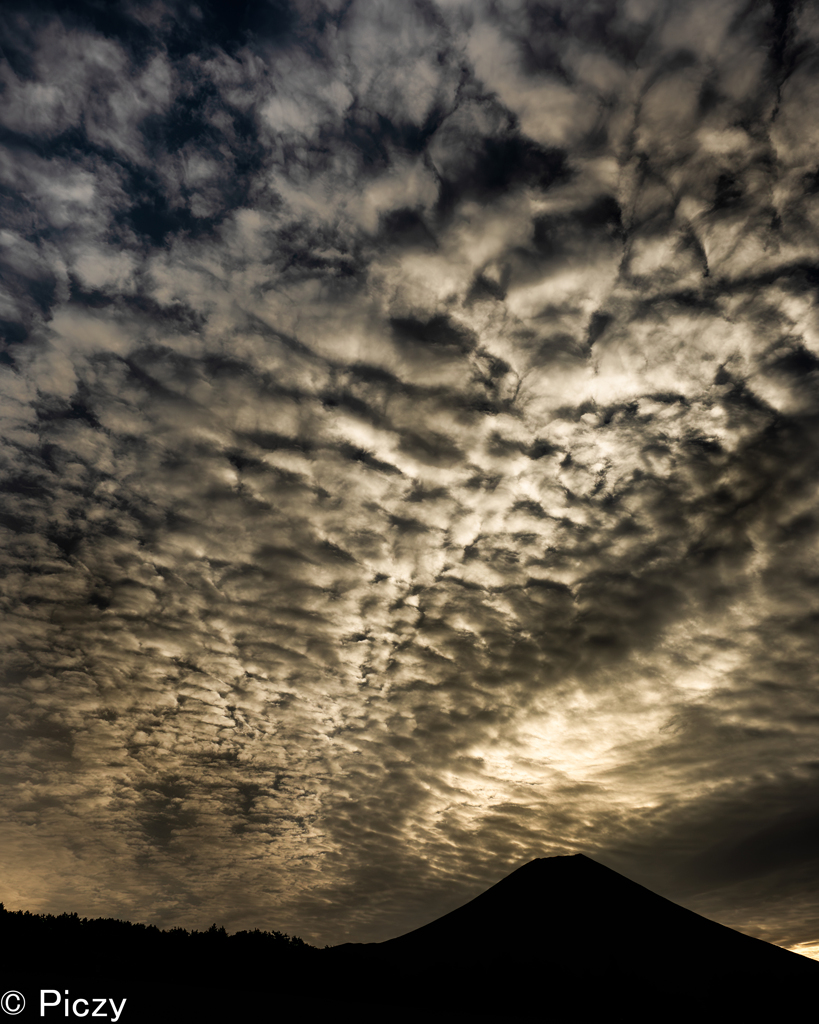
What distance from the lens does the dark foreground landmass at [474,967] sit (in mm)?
62625

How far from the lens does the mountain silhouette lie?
3014 inches

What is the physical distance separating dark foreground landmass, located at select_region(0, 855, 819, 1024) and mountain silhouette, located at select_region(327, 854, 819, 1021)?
26cm

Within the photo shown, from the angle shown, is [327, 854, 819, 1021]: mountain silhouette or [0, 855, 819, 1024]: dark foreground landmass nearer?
[0, 855, 819, 1024]: dark foreground landmass

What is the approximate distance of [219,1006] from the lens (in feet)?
176

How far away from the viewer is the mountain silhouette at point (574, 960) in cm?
7656

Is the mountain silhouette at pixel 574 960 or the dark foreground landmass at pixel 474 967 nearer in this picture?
the dark foreground landmass at pixel 474 967

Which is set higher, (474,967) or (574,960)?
(574,960)

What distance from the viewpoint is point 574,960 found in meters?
92.6

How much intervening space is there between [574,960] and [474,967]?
16.9 metres

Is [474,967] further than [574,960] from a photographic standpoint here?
No

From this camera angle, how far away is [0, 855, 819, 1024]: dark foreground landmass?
205ft

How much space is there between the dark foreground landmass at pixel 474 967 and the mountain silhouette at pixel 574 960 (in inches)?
10.1

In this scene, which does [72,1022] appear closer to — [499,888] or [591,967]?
[591,967]

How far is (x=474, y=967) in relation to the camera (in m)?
86.2
